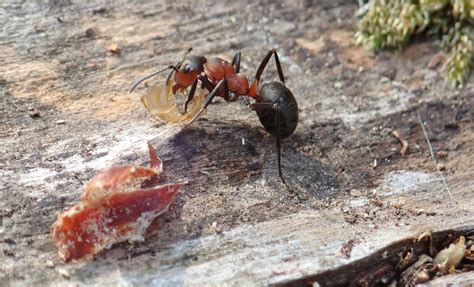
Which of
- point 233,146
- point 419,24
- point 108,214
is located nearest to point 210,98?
point 233,146

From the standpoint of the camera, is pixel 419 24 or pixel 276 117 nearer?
pixel 276 117

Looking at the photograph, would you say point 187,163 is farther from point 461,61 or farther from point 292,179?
point 461,61

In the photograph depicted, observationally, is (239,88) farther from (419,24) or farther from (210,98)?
(419,24)

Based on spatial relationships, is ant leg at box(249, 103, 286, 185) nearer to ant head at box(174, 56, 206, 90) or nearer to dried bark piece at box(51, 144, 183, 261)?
ant head at box(174, 56, 206, 90)

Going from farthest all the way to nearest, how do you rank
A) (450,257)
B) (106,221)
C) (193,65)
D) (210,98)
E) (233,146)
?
(193,65) < (210,98) < (233,146) < (450,257) < (106,221)

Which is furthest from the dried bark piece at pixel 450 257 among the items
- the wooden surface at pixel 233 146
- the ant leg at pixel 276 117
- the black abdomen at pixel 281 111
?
the black abdomen at pixel 281 111

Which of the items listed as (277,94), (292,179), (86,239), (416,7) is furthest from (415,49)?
(86,239)

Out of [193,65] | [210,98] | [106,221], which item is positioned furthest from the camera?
[193,65]

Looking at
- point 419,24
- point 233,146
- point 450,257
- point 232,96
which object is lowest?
point 450,257
